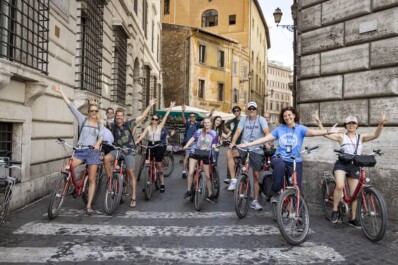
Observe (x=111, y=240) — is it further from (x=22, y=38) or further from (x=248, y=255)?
(x=22, y=38)

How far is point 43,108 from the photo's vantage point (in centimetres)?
777

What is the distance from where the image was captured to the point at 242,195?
6.18 metres

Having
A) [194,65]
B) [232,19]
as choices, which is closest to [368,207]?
[194,65]

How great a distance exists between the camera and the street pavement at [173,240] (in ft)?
13.9

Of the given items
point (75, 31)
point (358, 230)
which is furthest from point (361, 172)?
point (75, 31)

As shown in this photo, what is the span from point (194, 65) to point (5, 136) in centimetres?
2836

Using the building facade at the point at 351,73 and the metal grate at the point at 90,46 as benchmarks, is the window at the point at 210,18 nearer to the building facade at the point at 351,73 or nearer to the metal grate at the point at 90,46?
the metal grate at the point at 90,46

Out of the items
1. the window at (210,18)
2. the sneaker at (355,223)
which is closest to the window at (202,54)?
the window at (210,18)

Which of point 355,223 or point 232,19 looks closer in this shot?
point 355,223

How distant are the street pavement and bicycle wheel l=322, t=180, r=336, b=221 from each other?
0.15 metres

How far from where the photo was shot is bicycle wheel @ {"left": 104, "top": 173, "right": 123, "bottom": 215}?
20.7 feet

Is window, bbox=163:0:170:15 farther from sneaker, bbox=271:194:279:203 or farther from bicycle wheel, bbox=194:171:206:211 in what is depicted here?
sneaker, bbox=271:194:279:203

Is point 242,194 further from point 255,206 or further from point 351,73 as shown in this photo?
point 351,73

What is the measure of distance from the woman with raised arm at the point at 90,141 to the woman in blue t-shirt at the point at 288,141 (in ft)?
8.43
